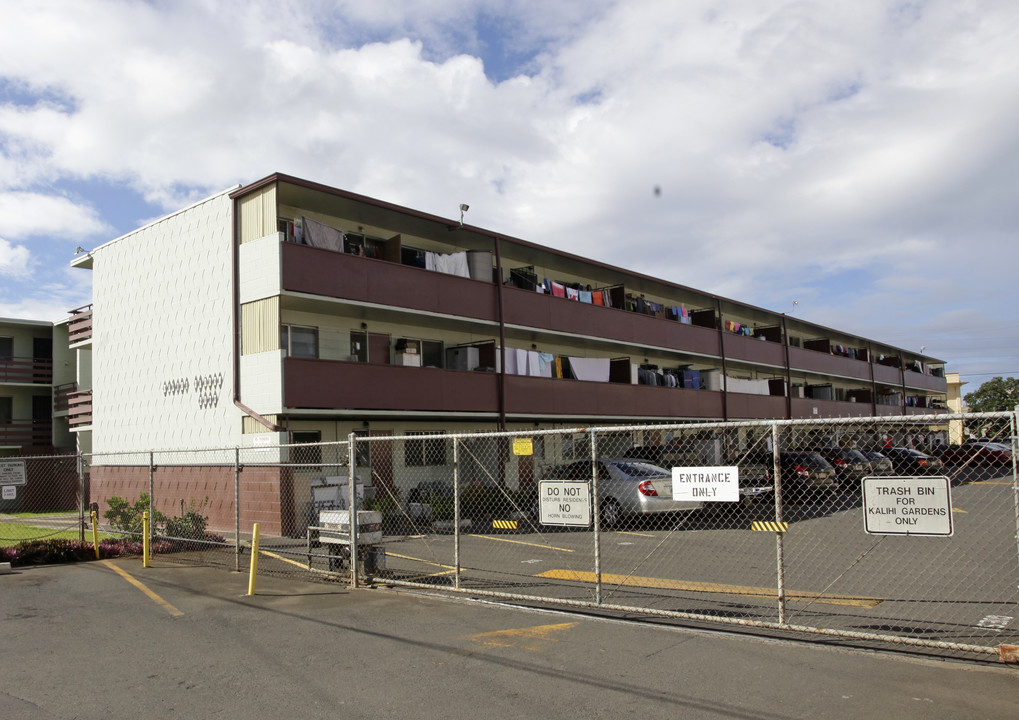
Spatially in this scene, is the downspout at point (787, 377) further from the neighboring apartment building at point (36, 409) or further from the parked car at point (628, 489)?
the neighboring apartment building at point (36, 409)

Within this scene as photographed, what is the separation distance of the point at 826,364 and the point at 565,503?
3783 cm

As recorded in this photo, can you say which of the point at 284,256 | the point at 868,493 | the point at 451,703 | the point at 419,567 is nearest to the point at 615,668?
the point at 451,703

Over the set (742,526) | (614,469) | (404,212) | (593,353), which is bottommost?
(742,526)

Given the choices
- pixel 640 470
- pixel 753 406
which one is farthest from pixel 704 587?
pixel 753 406

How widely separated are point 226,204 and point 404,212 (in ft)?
15.0

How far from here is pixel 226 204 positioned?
1984 cm

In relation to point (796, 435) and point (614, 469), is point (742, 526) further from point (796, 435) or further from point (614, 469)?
point (796, 435)

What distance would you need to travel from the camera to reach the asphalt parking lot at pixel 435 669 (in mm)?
5422

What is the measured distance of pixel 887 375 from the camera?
165ft

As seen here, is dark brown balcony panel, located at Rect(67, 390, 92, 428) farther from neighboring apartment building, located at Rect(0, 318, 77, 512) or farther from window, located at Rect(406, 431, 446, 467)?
window, located at Rect(406, 431, 446, 467)

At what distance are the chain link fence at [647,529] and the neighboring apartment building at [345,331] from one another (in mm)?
922

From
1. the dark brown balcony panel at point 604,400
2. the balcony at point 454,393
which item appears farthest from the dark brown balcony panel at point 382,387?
the dark brown balcony panel at point 604,400

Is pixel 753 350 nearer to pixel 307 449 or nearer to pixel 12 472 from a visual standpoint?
pixel 307 449

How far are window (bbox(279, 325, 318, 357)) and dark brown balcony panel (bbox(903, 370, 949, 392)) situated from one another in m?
46.2
